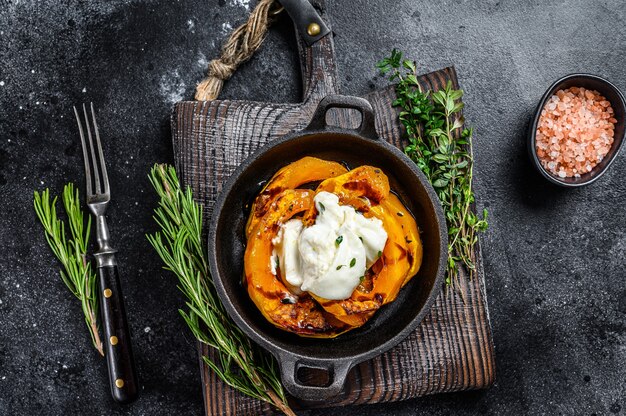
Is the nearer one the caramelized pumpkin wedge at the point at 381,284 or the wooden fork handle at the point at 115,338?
the caramelized pumpkin wedge at the point at 381,284

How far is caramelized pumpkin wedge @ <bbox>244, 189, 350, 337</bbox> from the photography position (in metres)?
1.45

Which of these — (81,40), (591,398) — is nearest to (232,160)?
(81,40)

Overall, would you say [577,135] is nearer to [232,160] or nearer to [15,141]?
[232,160]

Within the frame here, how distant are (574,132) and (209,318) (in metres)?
1.09

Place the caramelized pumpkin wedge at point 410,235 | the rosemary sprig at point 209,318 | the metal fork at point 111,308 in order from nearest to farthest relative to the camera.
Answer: the caramelized pumpkin wedge at point 410,235
the rosemary sprig at point 209,318
the metal fork at point 111,308

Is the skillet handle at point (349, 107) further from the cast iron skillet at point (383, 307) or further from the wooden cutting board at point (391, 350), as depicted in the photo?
the wooden cutting board at point (391, 350)

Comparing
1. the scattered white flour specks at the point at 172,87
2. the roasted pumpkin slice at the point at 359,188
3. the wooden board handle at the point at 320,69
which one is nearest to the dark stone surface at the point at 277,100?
the scattered white flour specks at the point at 172,87

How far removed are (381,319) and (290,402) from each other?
333mm

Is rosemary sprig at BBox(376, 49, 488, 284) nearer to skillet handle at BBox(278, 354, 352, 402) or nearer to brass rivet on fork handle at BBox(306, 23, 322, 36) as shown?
brass rivet on fork handle at BBox(306, 23, 322, 36)

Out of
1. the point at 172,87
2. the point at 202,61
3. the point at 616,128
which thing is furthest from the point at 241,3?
the point at 616,128

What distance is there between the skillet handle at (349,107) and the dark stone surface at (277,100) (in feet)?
1.40

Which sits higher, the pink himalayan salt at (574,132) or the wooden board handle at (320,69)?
the wooden board handle at (320,69)

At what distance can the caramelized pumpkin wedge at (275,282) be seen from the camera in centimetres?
145

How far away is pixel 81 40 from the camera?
1900mm
